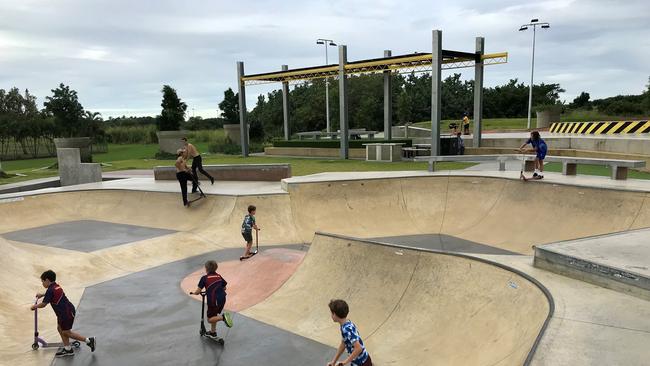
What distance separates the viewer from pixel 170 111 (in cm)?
4166

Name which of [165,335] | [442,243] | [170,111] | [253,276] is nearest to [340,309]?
[165,335]

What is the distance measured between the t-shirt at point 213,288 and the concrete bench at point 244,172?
11348 millimetres

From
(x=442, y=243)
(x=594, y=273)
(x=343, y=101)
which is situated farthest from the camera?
(x=343, y=101)

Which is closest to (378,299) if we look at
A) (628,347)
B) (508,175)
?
(628,347)

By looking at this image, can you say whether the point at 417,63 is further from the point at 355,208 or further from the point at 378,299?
the point at 378,299

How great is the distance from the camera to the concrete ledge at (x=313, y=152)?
27469 millimetres

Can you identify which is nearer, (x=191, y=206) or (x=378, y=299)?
(x=378, y=299)

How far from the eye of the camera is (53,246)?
10930 millimetres

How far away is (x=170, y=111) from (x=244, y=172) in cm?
2750

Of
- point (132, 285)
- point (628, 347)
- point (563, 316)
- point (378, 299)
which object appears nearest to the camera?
point (628, 347)

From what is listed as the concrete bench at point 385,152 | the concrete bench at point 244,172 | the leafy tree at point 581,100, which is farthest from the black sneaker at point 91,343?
the leafy tree at point 581,100

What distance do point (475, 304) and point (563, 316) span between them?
1404mm

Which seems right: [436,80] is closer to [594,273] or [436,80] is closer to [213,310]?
[594,273]

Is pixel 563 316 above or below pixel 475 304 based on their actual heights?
above
